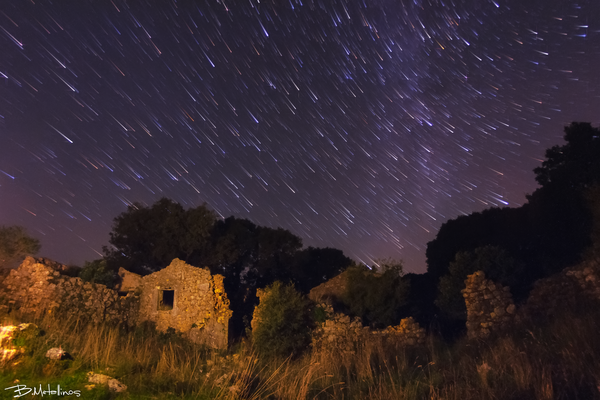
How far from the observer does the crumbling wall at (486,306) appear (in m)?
10.2

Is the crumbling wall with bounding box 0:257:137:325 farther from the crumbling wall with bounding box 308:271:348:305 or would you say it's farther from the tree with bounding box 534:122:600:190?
the tree with bounding box 534:122:600:190

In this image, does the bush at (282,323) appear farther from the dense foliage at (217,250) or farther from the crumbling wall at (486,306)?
the dense foliage at (217,250)

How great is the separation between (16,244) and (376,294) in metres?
16.8

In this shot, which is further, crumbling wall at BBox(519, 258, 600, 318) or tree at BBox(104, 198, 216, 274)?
tree at BBox(104, 198, 216, 274)

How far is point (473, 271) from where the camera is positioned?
59.4 feet

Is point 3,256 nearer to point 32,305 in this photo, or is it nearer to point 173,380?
point 32,305

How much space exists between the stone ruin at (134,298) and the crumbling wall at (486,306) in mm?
8610

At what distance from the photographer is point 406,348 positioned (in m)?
11.7

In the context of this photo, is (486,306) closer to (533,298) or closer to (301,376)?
(533,298)

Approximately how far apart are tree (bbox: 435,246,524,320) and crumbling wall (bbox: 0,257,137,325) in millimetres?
14703

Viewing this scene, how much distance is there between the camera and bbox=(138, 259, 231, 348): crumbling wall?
1397cm

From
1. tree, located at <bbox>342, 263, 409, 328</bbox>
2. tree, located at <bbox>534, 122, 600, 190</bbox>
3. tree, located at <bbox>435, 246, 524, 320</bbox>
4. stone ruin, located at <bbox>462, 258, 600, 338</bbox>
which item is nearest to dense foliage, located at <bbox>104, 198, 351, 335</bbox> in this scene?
tree, located at <bbox>342, 263, 409, 328</bbox>

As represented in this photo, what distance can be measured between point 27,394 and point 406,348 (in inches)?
400

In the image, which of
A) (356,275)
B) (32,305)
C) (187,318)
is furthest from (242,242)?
(32,305)
